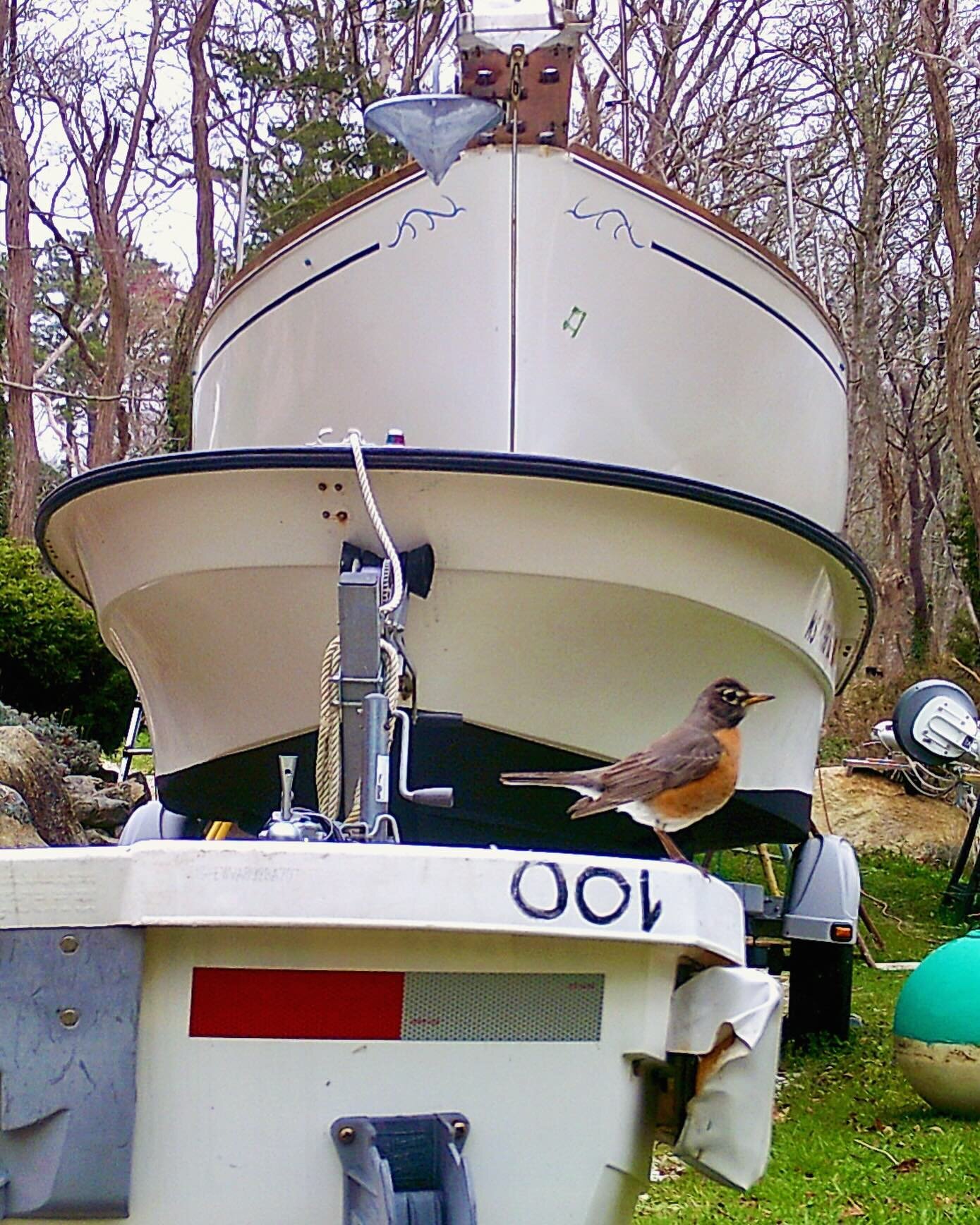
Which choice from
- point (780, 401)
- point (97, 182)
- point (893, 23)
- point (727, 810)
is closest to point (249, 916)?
point (727, 810)

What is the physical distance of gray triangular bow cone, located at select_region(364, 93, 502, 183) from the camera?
12.5 ft

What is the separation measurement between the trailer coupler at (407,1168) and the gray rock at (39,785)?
5141mm

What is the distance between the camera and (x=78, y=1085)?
150 cm

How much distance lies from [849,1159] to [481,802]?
1.34m

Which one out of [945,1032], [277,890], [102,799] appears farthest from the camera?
[102,799]

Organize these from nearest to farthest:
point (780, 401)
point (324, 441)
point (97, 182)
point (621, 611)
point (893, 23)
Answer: point (621, 611)
point (324, 441)
point (780, 401)
point (893, 23)
point (97, 182)

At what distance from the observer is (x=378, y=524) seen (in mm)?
3037

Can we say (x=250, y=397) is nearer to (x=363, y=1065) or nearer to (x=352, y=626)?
(x=352, y=626)

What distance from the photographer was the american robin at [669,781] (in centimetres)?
273

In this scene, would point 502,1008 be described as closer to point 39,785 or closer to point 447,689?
point 447,689

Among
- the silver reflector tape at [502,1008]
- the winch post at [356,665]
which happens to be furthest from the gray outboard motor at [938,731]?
the silver reflector tape at [502,1008]

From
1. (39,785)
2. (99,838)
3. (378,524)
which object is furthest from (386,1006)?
(99,838)

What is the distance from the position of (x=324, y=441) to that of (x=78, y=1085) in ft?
8.66

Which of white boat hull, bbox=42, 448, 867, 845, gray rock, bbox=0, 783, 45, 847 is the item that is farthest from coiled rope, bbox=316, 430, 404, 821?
gray rock, bbox=0, 783, 45, 847
